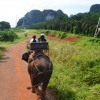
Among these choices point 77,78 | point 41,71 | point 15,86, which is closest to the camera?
point 41,71

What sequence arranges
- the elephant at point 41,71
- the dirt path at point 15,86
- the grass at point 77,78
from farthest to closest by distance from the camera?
the dirt path at point 15,86
the grass at point 77,78
the elephant at point 41,71

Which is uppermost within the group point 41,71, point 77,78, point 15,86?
point 41,71

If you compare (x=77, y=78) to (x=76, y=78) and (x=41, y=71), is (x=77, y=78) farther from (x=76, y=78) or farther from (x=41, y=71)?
(x=41, y=71)

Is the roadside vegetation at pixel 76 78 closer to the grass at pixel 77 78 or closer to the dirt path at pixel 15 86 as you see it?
the grass at pixel 77 78

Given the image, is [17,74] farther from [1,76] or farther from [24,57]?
[24,57]

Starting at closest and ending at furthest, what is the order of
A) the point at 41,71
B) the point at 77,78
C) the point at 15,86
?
the point at 41,71 < the point at 15,86 < the point at 77,78

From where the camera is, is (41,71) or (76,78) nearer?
(41,71)

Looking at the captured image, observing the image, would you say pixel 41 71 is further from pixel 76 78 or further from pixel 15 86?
pixel 76 78

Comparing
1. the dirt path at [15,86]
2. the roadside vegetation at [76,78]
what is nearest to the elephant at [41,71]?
the dirt path at [15,86]

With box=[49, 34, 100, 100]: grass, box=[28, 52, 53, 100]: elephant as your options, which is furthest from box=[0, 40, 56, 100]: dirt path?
box=[49, 34, 100, 100]: grass

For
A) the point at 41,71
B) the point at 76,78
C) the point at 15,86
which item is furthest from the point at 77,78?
the point at 41,71

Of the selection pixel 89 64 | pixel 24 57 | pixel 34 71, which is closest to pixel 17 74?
pixel 24 57

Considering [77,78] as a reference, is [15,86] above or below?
below

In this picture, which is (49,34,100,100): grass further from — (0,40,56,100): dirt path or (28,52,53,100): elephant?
(28,52,53,100): elephant
